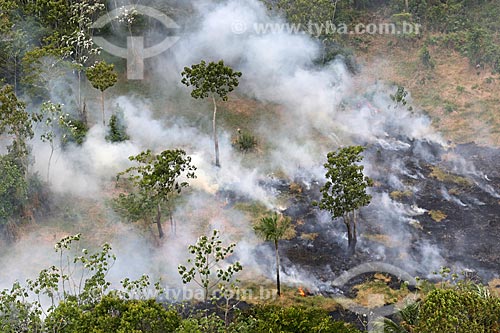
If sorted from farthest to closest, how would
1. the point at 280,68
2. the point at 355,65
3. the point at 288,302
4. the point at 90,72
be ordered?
the point at 355,65, the point at 280,68, the point at 90,72, the point at 288,302

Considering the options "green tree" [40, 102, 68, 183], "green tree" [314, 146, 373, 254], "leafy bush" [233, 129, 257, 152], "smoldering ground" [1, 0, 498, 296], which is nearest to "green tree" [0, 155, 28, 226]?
"smoldering ground" [1, 0, 498, 296]

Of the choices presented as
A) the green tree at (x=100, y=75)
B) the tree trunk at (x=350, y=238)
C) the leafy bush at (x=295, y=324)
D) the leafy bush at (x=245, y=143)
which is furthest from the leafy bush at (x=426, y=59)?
the leafy bush at (x=295, y=324)

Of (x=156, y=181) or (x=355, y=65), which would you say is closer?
(x=156, y=181)

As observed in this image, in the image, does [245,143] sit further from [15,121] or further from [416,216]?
[15,121]

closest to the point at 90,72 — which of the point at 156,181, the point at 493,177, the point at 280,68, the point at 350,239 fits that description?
the point at 156,181

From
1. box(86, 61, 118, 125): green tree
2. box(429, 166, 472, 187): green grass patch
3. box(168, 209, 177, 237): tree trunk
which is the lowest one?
box(168, 209, 177, 237): tree trunk

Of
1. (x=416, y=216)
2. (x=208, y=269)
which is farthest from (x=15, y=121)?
(x=416, y=216)

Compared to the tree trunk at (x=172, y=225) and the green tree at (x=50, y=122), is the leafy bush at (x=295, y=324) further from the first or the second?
the green tree at (x=50, y=122)

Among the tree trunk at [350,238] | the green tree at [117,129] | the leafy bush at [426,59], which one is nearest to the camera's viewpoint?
the tree trunk at [350,238]

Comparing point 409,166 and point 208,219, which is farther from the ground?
point 409,166

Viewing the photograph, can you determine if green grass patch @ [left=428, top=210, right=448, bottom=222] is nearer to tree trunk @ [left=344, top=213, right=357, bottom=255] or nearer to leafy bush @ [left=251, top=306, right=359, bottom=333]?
tree trunk @ [left=344, top=213, right=357, bottom=255]

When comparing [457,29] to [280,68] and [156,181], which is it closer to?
[280,68]
